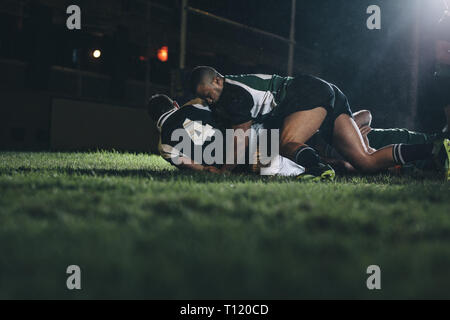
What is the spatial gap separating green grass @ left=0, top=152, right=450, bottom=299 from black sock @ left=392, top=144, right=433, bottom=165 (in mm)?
1667

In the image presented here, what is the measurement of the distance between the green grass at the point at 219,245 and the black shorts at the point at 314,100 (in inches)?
81.6

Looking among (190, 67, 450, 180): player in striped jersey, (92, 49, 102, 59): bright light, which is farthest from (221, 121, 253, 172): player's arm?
(92, 49, 102, 59): bright light

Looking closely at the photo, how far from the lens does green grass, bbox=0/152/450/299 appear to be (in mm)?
1481

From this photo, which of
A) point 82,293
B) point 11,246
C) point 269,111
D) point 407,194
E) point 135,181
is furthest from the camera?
point 269,111

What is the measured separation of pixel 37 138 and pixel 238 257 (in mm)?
12846

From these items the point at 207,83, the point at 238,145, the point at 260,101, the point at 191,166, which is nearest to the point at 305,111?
the point at 260,101

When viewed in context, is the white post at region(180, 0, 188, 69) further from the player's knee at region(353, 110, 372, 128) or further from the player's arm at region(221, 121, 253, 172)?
the player's arm at region(221, 121, 253, 172)

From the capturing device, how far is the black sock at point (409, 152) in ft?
15.8

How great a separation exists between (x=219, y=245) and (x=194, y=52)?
19.6 m

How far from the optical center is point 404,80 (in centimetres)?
883

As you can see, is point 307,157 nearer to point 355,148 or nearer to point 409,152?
point 355,148

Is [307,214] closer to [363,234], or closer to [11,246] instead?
[363,234]

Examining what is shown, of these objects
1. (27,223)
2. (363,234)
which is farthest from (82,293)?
(363,234)

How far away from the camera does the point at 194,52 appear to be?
20.7m
